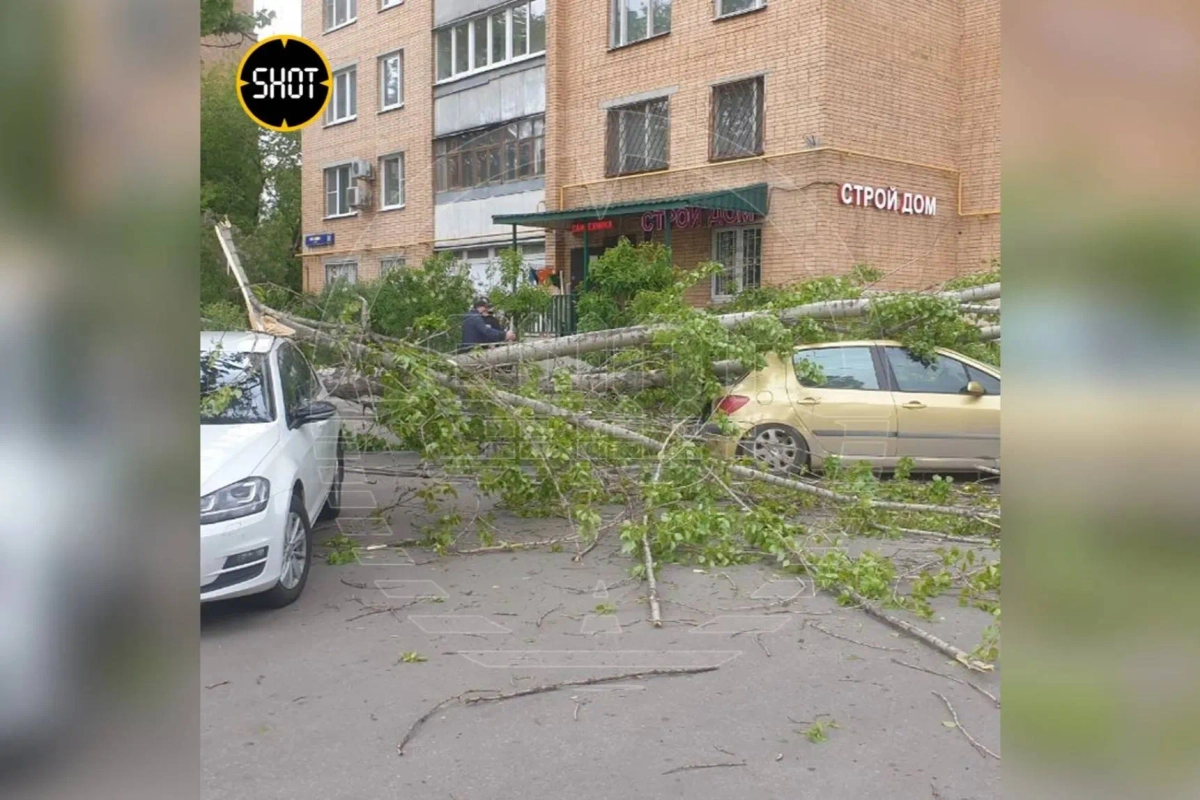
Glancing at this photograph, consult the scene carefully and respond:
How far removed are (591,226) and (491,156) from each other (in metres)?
1.09

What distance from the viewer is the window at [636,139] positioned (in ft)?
Result: 26.8

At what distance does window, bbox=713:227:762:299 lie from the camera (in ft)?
24.7

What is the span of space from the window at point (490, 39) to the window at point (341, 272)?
69.3 inches

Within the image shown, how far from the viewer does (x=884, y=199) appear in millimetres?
7070

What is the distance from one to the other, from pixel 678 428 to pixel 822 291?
1734 mm

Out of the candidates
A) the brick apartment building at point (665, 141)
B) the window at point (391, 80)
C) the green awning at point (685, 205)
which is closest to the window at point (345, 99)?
the brick apartment building at point (665, 141)

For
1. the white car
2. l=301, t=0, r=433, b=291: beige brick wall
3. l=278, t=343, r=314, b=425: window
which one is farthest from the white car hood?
l=301, t=0, r=433, b=291: beige brick wall

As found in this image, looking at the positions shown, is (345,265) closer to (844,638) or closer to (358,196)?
(358,196)

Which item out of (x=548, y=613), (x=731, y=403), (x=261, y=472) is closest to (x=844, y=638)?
(x=548, y=613)

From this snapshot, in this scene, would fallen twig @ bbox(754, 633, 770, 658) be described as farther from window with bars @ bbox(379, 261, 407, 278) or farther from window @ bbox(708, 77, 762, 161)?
window @ bbox(708, 77, 762, 161)

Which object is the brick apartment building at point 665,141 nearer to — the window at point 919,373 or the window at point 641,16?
the window at point 641,16
